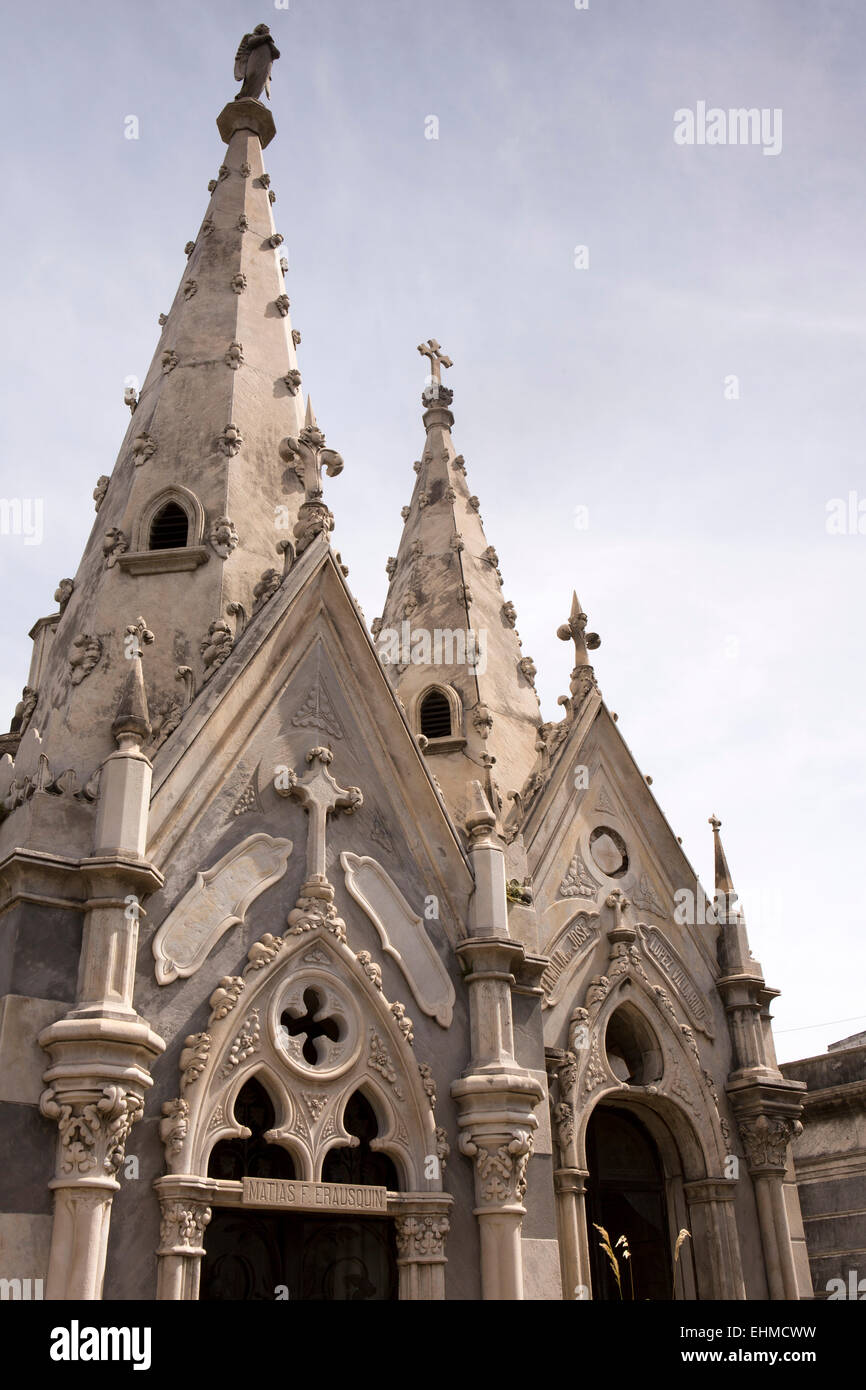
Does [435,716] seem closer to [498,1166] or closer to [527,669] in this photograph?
[527,669]

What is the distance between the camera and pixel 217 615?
16.8 meters

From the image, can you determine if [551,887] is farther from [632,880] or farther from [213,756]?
[213,756]

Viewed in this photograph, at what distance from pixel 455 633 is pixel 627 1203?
9.90m

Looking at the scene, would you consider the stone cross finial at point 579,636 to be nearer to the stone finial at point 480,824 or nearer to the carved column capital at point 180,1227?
the stone finial at point 480,824

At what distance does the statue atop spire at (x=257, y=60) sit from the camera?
23.5 m

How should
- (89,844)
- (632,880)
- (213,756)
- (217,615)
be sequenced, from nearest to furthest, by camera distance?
(89,844)
(213,756)
(217,615)
(632,880)

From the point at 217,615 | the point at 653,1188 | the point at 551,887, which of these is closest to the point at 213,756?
the point at 217,615

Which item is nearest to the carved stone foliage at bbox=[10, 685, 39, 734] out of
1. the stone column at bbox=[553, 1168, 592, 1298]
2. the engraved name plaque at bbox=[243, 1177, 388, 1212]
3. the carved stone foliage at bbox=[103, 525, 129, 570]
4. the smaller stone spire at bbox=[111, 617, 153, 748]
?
the carved stone foliage at bbox=[103, 525, 129, 570]

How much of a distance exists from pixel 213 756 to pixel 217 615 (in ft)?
8.71

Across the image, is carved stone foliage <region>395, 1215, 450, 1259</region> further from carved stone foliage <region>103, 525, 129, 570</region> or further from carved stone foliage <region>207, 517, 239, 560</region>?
carved stone foliage <region>103, 525, 129, 570</region>

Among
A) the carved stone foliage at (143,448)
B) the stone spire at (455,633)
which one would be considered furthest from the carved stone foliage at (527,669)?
the carved stone foliage at (143,448)

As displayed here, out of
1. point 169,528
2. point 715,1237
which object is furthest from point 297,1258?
point 169,528

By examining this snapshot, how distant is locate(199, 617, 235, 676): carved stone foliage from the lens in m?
15.7

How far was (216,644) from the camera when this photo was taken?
16.1m
